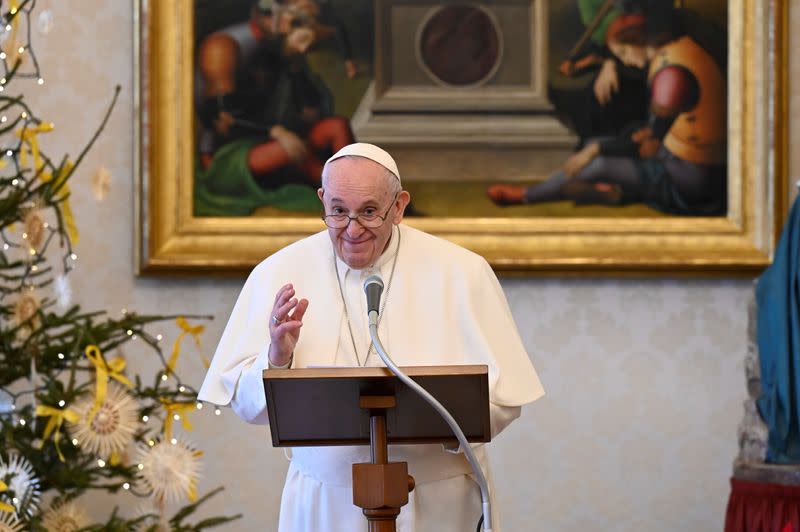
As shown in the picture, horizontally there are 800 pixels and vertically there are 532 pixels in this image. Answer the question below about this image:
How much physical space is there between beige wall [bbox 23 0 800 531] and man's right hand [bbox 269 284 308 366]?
2.42 meters

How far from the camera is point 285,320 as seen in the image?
2854 millimetres

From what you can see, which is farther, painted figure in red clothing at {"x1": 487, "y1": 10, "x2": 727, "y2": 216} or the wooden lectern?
painted figure in red clothing at {"x1": 487, "y1": 10, "x2": 727, "y2": 216}

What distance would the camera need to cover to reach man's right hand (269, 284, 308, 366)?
111 inches

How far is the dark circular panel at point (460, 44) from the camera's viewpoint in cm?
533

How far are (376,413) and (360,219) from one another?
2.21 ft

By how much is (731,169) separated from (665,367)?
88 cm

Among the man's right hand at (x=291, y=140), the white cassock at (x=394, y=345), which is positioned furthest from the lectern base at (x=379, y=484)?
the man's right hand at (x=291, y=140)

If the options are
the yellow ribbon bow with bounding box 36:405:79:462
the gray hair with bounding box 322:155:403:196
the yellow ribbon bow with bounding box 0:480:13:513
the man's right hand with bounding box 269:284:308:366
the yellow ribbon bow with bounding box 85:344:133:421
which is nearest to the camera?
the man's right hand with bounding box 269:284:308:366

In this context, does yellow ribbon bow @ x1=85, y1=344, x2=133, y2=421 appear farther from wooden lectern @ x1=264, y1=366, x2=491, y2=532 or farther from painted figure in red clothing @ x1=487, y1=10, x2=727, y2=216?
painted figure in red clothing @ x1=487, y1=10, x2=727, y2=216

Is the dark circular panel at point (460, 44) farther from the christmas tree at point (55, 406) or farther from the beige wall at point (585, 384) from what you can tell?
the christmas tree at point (55, 406)

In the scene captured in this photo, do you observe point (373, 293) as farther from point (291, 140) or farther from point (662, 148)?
point (662, 148)

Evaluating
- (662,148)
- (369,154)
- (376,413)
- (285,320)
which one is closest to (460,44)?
(662,148)

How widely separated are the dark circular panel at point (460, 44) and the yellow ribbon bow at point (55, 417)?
2438mm

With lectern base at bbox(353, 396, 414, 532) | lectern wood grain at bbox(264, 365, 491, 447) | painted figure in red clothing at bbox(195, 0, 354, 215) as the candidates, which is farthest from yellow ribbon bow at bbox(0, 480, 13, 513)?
painted figure in red clothing at bbox(195, 0, 354, 215)
